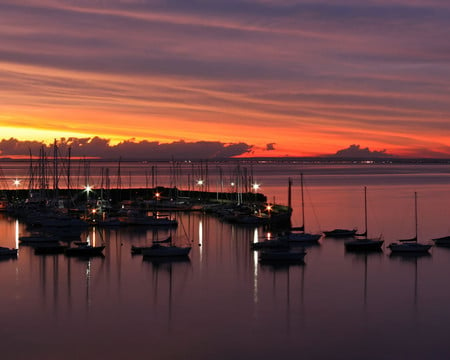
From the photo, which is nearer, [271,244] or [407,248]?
[407,248]

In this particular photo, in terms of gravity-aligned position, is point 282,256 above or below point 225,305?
above

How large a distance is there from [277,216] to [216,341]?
1094 inches

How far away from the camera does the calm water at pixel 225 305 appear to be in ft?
60.1

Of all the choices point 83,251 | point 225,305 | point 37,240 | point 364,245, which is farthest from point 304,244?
point 37,240

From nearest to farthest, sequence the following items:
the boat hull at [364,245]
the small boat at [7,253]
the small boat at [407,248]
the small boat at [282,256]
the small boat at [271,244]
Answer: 1. the small boat at [282,256]
2. the small boat at [7,253]
3. the small boat at [407,248]
4. the small boat at [271,244]
5. the boat hull at [364,245]

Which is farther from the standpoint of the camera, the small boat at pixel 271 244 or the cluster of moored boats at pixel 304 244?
the small boat at pixel 271 244

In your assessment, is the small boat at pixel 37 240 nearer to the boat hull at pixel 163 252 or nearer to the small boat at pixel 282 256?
the boat hull at pixel 163 252

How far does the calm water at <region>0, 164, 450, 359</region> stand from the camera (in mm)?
18312

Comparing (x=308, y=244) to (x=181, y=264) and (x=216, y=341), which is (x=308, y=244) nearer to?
(x=181, y=264)

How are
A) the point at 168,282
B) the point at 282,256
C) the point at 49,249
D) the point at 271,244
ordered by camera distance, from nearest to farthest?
the point at 168,282 < the point at 282,256 < the point at 49,249 < the point at 271,244

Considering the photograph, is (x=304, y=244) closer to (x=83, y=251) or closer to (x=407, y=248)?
(x=407, y=248)

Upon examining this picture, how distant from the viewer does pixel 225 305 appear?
907 inches

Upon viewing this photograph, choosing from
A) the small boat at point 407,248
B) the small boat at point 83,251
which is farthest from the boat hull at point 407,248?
the small boat at point 83,251

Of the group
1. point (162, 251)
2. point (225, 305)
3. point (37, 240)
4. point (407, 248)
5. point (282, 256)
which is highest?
point (37, 240)
